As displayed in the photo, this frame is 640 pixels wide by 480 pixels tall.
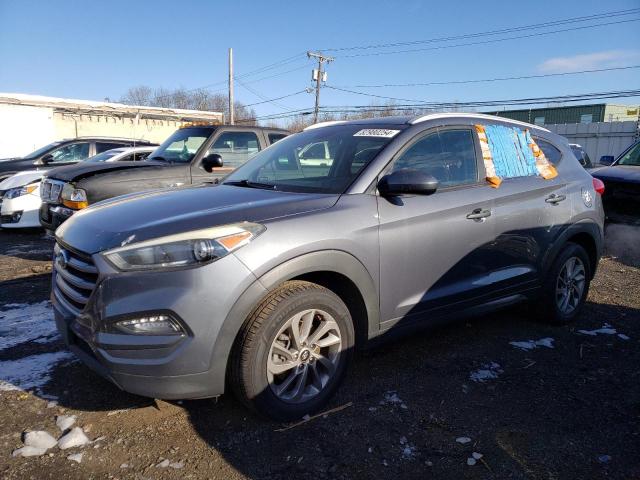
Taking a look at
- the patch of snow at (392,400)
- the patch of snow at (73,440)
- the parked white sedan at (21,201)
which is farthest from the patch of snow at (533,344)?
the parked white sedan at (21,201)

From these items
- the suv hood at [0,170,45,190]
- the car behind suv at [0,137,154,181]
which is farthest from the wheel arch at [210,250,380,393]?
the car behind suv at [0,137,154,181]

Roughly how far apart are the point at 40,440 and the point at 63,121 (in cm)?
3079

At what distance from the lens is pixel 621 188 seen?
7.26 metres

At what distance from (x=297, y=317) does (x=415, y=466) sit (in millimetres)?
965

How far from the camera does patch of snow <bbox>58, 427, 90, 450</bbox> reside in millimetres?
2588

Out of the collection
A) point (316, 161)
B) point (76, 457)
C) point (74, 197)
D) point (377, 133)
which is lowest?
point (76, 457)

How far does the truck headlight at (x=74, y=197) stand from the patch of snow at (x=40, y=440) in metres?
3.95

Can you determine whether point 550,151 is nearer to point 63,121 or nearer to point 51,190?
point 51,190

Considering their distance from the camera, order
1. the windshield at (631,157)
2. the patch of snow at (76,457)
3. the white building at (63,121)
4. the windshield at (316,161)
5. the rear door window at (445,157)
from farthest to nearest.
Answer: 1. the white building at (63,121)
2. the windshield at (631,157)
3. the rear door window at (445,157)
4. the windshield at (316,161)
5. the patch of snow at (76,457)

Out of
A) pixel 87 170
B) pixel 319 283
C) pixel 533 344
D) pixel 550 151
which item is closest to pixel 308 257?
pixel 319 283

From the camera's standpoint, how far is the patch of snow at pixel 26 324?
395 centimetres

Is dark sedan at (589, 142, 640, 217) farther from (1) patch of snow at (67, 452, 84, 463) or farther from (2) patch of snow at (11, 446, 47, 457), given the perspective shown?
(2) patch of snow at (11, 446, 47, 457)

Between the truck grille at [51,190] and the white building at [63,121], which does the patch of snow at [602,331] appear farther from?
the white building at [63,121]

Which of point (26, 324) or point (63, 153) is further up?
point (63, 153)
